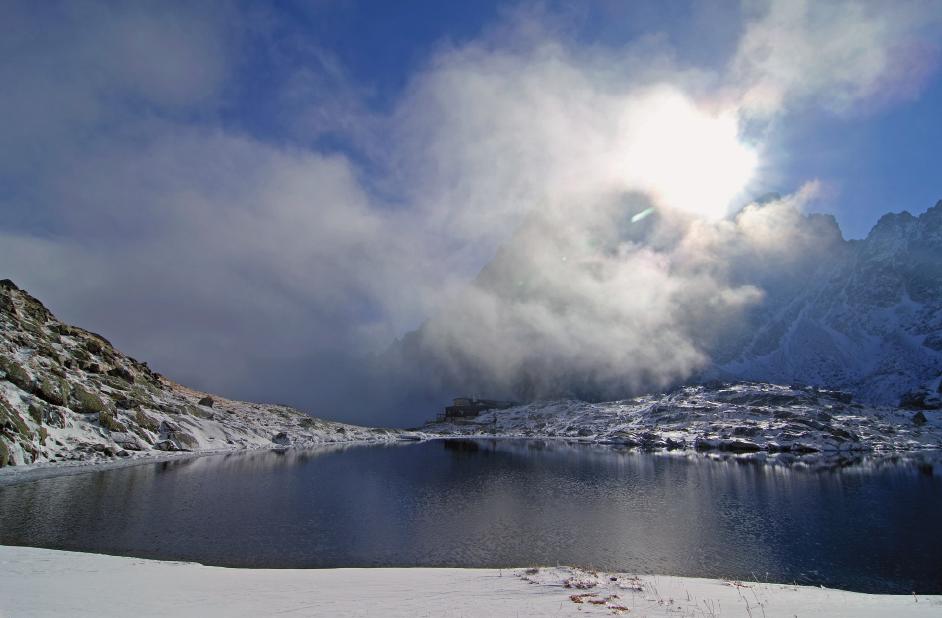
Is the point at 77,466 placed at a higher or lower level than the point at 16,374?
lower

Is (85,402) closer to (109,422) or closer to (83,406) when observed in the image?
(83,406)

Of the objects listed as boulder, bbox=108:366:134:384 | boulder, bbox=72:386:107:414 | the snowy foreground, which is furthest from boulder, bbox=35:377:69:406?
the snowy foreground

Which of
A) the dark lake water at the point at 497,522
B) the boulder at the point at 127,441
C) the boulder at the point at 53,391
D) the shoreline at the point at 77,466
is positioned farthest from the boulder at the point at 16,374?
the dark lake water at the point at 497,522

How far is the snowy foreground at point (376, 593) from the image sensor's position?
69.7ft

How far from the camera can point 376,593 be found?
25828 millimetres

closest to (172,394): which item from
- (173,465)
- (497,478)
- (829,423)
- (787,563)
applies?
(173,465)

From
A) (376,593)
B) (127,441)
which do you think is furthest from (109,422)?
(376,593)

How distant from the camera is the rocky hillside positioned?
80812mm

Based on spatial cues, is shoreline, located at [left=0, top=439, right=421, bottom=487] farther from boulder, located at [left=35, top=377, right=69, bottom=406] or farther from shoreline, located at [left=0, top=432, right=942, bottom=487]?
boulder, located at [left=35, top=377, right=69, bottom=406]

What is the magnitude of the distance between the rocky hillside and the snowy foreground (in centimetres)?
6214

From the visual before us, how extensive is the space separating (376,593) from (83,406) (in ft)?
329

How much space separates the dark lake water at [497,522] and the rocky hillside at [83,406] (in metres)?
13.2

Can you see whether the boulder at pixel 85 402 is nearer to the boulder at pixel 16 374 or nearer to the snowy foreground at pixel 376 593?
the boulder at pixel 16 374

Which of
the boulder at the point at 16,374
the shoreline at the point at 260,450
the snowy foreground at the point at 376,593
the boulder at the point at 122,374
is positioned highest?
the boulder at the point at 122,374
